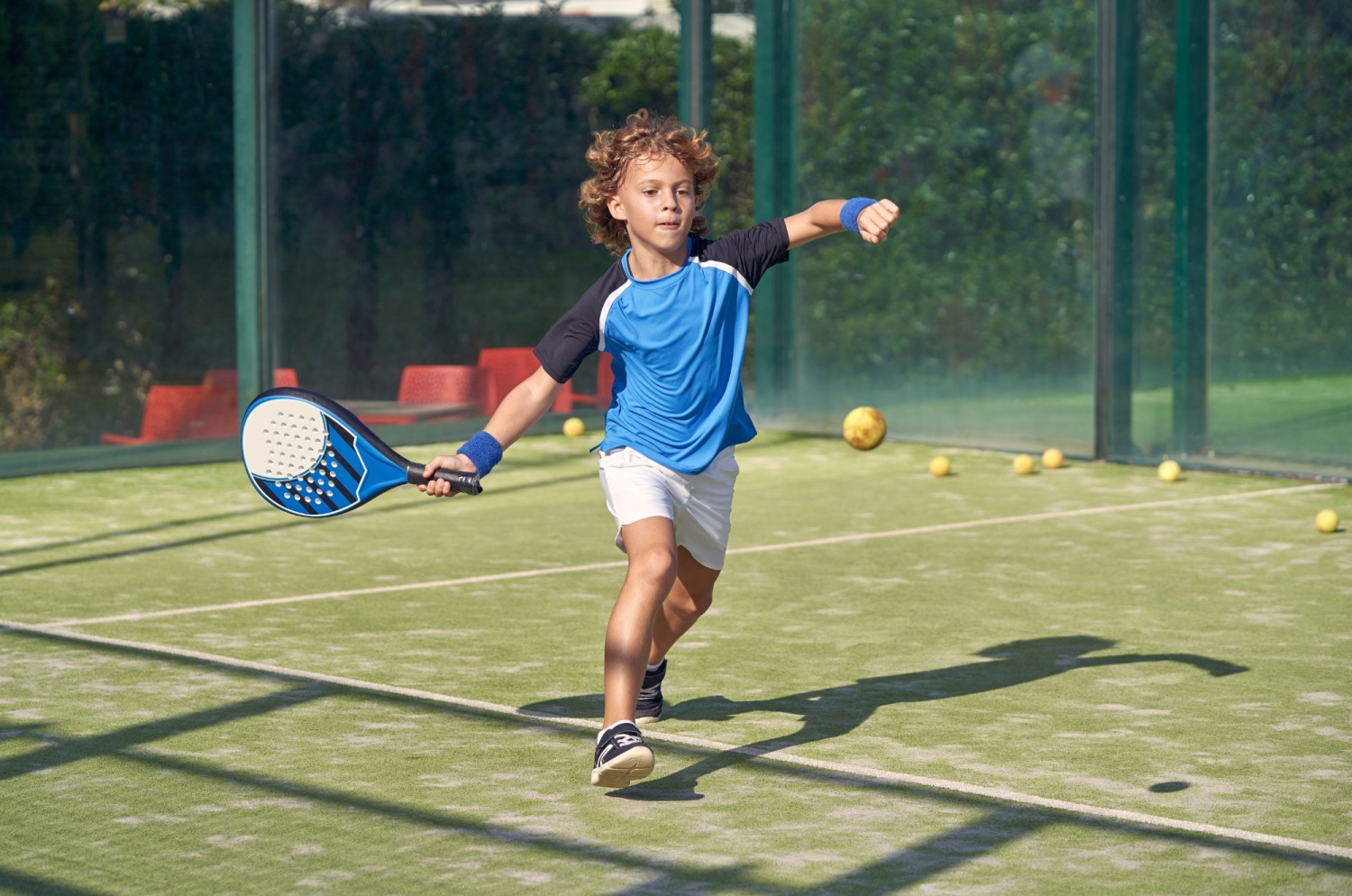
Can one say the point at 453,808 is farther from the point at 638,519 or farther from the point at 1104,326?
the point at 1104,326

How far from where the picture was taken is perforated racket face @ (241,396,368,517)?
4.91 metres

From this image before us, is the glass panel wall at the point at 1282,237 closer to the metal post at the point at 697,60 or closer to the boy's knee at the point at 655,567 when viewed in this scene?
the metal post at the point at 697,60

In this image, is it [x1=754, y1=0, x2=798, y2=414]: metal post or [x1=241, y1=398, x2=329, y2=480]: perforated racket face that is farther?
[x1=754, y1=0, x2=798, y2=414]: metal post

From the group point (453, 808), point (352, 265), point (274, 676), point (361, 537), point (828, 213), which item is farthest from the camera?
point (352, 265)

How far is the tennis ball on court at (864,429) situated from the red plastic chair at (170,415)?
3.80 meters

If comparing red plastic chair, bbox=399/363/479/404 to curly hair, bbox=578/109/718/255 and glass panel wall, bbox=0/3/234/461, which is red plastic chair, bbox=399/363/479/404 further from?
→ curly hair, bbox=578/109/718/255

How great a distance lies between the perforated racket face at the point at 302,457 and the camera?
4910 mm

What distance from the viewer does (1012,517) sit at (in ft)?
29.3

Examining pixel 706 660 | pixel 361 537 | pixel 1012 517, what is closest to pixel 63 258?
pixel 361 537

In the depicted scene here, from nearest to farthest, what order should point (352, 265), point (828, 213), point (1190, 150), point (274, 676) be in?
point (828, 213) → point (274, 676) → point (1190, 150) → point (352, 265)

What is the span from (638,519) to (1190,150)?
6683 mm

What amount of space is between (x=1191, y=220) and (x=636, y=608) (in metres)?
6.81

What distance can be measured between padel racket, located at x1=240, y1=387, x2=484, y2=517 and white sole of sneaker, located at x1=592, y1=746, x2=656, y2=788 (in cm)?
96

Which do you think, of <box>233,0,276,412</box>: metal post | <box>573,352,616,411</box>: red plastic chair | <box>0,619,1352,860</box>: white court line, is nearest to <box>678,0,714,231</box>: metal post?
<box>573,352,616,411</box>: red plastic chair
